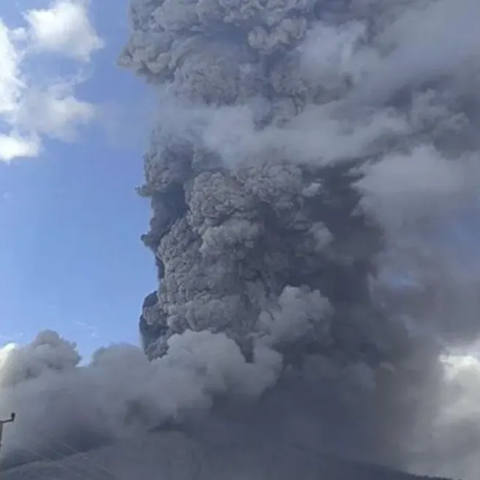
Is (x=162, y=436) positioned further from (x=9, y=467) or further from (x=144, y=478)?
(x=9, y=467)

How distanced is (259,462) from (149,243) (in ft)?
86.1

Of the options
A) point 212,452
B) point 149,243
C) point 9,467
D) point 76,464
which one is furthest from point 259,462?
point 149,243

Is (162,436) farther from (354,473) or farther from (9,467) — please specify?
(354,473)

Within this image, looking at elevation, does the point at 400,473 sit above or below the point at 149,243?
below

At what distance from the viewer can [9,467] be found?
56.0 m

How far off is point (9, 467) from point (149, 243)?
2423 centimetres

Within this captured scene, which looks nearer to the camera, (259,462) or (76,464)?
(76,464)

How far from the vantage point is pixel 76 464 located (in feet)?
187

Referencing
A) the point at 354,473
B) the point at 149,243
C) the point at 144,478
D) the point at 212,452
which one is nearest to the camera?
the point at 149,243

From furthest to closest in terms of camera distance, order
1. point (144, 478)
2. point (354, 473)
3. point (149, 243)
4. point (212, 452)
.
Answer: point (354, 473), point (212, 452), point (144, 478), point (149, 243)

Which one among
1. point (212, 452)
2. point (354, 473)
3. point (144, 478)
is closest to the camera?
point (144, 478)

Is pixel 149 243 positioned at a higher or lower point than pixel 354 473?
higher

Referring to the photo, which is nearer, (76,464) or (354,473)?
(76,464)

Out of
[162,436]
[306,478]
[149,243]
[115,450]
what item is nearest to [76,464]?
[115,450]
